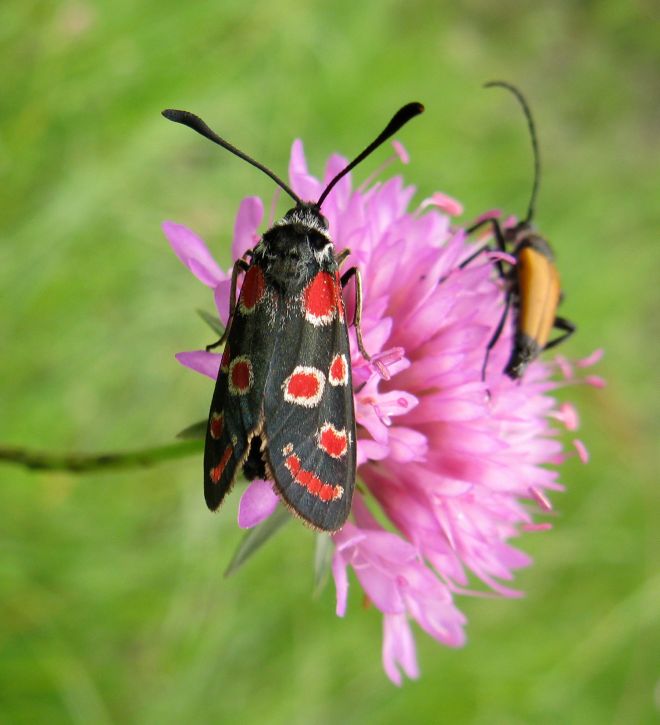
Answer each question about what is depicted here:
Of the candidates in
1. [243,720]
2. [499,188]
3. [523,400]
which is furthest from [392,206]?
[499,188]

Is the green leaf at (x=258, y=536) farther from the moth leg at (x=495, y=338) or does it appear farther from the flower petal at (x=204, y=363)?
the moth leg at (x=495, y=338)

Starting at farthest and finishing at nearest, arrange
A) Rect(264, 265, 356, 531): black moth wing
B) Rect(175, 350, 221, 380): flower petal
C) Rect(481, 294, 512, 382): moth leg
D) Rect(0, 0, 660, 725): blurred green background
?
Rect(0, 0, 660, 725): blurred green background, Rect(481, 294, 512, 382): moth leg, Rect(175, 350, 221, 380): flower petal, Rect(264, 265, 356, 531): black moth wing

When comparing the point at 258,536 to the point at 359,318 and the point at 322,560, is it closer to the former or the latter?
the point at 322,560

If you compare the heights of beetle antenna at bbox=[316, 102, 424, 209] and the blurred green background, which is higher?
beetle antenna at bbox=[316, 102, 424, 209]

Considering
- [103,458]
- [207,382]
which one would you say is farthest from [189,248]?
[207,382]

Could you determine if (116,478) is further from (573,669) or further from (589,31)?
(589,31)

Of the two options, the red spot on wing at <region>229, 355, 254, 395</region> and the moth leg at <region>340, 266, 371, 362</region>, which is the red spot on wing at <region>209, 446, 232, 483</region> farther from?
the moth leg at <region>340, 266, 371, 362</region>

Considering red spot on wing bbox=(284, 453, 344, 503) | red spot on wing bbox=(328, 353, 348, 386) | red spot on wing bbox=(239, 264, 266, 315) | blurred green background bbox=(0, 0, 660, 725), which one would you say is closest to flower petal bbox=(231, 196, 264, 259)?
red spot on wing bbox=(239, 264, 266, 315)
